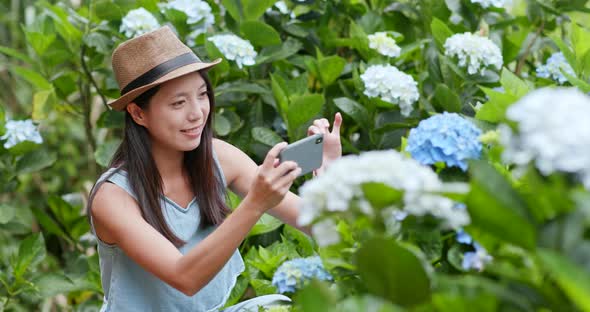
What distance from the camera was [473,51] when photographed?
283 cm

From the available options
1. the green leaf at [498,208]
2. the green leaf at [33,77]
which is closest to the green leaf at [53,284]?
the green leaf at [33,77]

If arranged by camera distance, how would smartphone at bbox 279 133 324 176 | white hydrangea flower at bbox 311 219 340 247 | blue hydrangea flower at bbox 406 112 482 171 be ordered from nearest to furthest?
white hydrangea flower at bbox 311 219 340 247, blue hydrangea flower at bbox 406 112 482 171, smartphone at bbox 279 133 324 176

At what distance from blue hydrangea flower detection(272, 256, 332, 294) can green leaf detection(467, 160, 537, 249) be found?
67cm

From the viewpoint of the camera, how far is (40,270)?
149 inches

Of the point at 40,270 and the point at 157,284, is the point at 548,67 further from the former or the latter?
the point at 40,270

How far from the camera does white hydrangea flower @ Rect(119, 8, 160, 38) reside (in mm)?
3029

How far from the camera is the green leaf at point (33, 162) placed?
10.6ft

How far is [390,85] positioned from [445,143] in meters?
1.30

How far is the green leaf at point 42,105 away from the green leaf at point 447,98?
4.55ft

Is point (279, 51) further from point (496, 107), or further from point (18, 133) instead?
point (496, 107)

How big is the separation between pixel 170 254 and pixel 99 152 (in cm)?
115

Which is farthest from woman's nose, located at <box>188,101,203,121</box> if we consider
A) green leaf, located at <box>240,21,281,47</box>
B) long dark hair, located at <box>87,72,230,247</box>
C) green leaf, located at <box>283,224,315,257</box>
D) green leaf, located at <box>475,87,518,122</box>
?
green leaf, located at <box>240,21,281,47</box>

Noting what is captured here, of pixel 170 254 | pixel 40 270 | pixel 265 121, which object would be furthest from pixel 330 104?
pixel 40 270

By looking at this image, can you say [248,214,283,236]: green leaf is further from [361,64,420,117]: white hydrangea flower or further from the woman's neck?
[361,64,420,117]: white hydrangea flower
